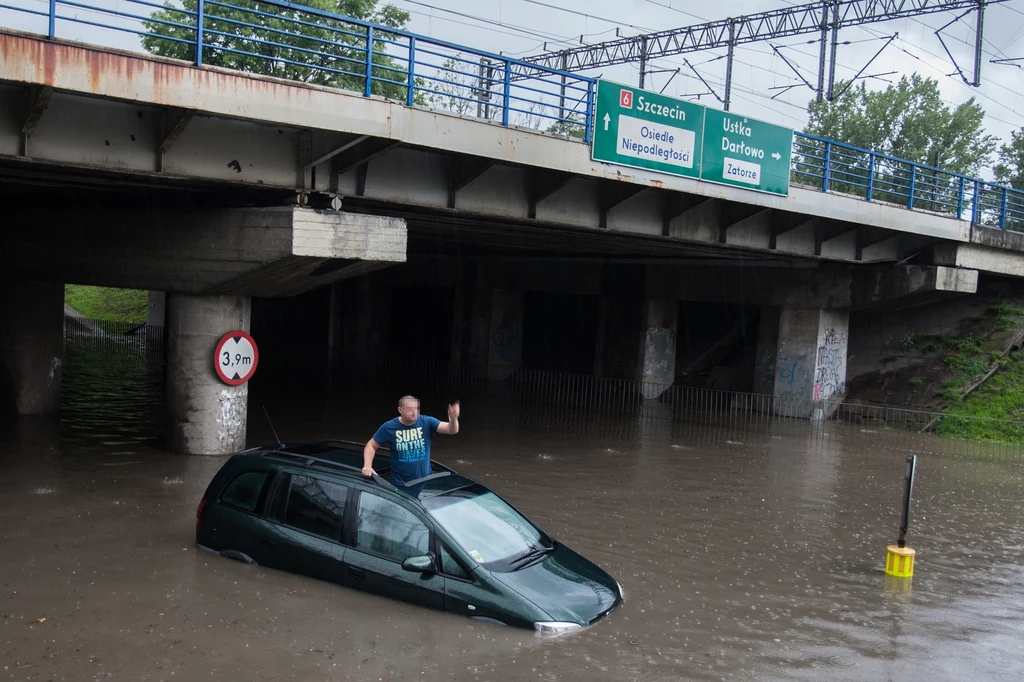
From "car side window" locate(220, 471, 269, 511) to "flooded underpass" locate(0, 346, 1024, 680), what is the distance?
0.56 m

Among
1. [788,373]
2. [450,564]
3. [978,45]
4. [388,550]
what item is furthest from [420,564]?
[978,45]

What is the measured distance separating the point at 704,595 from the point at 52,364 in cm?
1418

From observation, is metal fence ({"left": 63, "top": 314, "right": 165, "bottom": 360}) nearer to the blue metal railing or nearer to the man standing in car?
the blue metal railing

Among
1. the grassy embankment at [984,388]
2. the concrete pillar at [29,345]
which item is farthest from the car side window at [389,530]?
the grassy embankment at [984,388]

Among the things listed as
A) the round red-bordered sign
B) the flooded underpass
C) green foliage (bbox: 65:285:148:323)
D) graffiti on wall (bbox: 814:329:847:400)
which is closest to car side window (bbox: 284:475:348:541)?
the flooded underpass

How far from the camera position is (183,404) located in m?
13.7

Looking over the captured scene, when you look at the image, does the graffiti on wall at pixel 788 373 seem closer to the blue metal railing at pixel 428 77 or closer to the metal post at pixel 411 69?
the blue metal railing at pixel 428 77

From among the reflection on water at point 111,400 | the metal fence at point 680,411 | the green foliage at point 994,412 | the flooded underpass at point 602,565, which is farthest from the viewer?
the green foliage at point 994,412

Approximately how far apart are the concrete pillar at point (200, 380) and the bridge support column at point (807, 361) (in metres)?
15.3

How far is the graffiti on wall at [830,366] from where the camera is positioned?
23.6 metres

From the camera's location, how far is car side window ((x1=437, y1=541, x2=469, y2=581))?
270 inches

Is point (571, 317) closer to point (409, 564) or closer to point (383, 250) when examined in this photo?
point (383, 250)

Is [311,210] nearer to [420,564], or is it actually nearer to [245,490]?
[245,490]

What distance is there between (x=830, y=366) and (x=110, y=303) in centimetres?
4114
